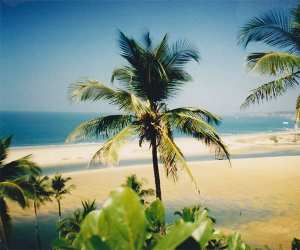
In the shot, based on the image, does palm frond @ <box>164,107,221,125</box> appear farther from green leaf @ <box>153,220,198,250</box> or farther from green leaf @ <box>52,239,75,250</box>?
green leaf @ <box>153,220,198,250</box>

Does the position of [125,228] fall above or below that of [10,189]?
above

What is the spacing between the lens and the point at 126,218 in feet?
1.99

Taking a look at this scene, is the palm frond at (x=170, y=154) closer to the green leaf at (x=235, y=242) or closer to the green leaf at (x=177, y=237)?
the green leaf at (x=235, y=242)

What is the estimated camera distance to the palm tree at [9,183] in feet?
30.0

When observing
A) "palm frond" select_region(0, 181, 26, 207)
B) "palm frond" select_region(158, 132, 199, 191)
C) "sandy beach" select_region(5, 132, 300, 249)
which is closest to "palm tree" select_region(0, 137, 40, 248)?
"palm frond" select_region(0, 181, 26, 207)

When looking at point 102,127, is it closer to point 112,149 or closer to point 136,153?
point 112,149

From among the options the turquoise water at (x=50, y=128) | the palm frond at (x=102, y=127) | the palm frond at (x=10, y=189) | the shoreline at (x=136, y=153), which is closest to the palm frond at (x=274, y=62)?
the palm frond at (x=102, y=127)

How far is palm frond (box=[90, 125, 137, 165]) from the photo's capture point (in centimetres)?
620

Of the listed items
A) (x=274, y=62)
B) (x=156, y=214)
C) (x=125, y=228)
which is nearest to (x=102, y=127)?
(x=274, y=62)

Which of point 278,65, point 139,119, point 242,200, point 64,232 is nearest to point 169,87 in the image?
point 139,119

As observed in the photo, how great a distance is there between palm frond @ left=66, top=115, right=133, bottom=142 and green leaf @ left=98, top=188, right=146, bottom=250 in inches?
253

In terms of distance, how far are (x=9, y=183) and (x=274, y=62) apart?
748 cm

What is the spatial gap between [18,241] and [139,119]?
10.1 m

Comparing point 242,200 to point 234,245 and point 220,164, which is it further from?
point 234,245
